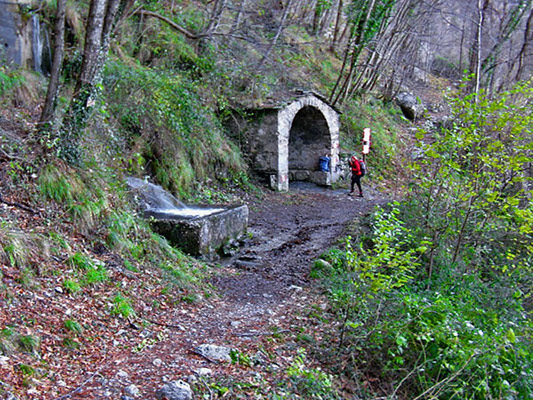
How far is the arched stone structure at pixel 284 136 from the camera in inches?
530

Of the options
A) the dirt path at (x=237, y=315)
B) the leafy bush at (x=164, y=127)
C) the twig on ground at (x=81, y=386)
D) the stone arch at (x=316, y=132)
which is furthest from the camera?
the stone arch at (x=316, y=132)

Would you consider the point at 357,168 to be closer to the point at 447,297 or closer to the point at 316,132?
the point at 316,132

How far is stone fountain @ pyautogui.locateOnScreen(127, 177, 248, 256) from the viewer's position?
6719 millimetres

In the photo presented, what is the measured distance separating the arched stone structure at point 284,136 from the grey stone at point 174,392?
415 inches

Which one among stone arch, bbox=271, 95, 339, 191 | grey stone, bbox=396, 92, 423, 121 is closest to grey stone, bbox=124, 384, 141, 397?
stone arch, bbox=271, 95, 339, 191

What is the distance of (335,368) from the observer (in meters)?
4.14

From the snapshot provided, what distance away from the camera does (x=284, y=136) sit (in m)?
13.8

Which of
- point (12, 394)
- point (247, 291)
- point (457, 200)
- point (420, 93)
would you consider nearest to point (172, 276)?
point (247, 291)

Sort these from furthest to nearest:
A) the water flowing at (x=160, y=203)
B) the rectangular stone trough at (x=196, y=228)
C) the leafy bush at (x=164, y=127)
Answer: the leafy bush at (x=164, y=127) → the water flowing at (x=160, y=203) → the rectangular stone trough at (x=196, y=228)

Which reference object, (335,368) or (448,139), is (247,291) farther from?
(448,139)

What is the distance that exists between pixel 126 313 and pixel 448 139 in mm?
4168

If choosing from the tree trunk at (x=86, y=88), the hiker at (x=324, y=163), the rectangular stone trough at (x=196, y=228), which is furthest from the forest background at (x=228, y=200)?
the hiker at (x=324, y=163)

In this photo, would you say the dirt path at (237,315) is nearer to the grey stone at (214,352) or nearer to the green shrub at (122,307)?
the grey stone at (214,352)

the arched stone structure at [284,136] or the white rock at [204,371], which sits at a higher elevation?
the arched stone structure at [284,136]
